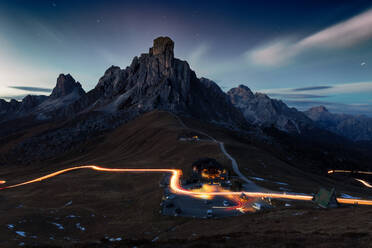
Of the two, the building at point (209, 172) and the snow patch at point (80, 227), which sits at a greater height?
the building at point (209, 172)

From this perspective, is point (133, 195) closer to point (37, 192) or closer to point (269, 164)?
point (37, 192)

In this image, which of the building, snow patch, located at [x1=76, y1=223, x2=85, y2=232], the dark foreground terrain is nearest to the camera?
the dark foreground terrain

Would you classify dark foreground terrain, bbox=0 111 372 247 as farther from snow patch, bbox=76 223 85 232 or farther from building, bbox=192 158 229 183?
building, bbox=192 158 229 183

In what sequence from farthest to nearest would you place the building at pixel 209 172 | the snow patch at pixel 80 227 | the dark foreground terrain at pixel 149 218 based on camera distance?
the building at pixel 209 172 → the snow patch at pixel 80 227 → the dark foreground terrain at pixel 149 218

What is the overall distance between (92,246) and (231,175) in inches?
1869

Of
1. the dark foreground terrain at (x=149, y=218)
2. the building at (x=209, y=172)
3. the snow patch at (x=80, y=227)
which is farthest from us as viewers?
the building at (x=209, y=172)

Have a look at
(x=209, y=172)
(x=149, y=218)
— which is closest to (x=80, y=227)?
(x=149, y=218)

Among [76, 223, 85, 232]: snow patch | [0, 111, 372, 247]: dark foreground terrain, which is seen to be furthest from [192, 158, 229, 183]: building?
[76, 223, 85, 232]: snow patch

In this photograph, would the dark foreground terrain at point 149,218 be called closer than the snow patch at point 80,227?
Yes

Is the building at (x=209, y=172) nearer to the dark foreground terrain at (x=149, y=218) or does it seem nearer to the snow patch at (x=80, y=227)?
the dark foreground terrain at (x=149, y=218)

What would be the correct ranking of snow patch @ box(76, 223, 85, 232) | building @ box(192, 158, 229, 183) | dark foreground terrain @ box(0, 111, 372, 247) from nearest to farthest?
dark foreground terrain @ box(0, 111, 372, 247) < snow patch @ box(76, 223, 85, 232) < building @ box(192, 158, 229, 183)

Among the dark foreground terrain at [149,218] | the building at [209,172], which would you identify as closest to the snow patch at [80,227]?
the dark foreground terrain at [149,218]

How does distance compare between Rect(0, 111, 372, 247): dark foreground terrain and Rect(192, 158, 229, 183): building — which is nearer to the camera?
Rect(0, 111, 372, 247): dark foreground terrain

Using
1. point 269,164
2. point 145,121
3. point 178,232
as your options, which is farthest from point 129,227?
point 145,121
